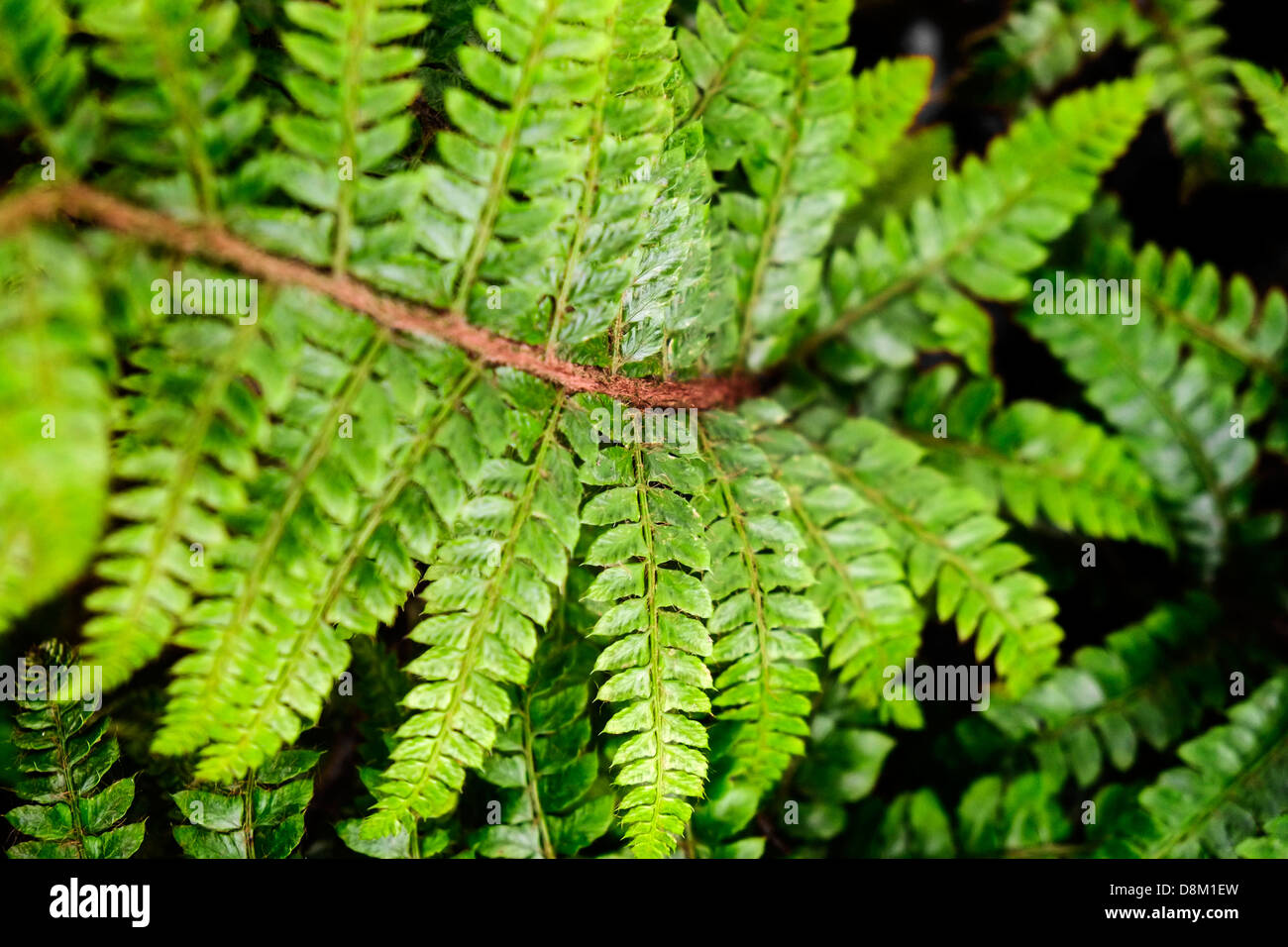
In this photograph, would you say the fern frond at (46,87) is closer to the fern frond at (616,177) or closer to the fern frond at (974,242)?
the fern frond at (616,177)

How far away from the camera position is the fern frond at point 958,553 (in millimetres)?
1842

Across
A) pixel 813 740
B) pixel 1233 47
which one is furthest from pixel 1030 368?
pixel 813 740

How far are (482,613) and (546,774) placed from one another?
577 millimetres

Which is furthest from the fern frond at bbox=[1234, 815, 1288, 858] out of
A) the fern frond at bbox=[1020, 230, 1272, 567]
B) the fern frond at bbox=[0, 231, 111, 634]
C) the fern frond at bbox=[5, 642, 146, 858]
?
the fern frond at bbox=[5, 642, 146, 858]

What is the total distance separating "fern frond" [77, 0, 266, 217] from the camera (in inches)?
38.6

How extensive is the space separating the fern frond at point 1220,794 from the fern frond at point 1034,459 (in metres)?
0.50

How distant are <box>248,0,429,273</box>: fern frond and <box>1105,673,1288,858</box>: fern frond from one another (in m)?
2.04

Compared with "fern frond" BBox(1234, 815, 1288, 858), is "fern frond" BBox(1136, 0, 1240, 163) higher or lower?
higher

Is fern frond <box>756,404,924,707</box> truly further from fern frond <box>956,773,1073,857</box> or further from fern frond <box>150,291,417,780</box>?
fern frond <box>150,291,417,780</box>

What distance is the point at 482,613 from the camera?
4.31ft

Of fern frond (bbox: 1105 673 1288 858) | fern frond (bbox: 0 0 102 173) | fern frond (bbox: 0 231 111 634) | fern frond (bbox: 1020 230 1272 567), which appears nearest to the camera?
fern frond (bbox: 0 231 111 634)

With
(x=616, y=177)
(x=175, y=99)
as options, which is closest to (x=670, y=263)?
(x=616, y=177)
